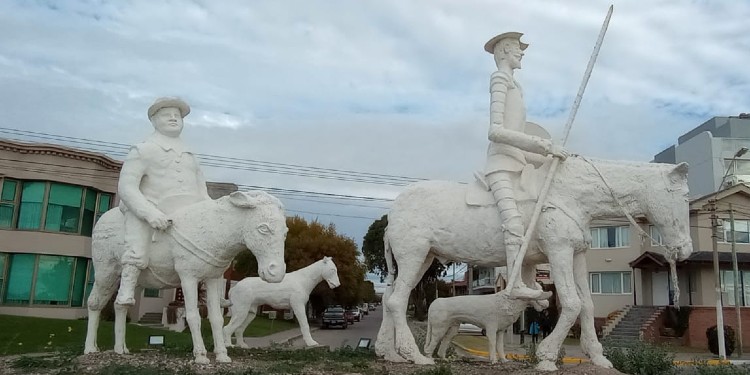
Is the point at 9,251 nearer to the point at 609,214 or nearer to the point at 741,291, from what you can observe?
the point at 609,214

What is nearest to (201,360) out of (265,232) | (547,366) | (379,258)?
(265,232)

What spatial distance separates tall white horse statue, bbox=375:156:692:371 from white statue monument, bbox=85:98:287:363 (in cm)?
162

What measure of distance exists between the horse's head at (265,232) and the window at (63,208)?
19753 millimetres

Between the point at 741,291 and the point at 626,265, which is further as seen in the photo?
the point at 626,265

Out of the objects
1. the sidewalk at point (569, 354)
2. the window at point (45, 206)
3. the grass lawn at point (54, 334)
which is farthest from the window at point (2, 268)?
the sidewalk at point (569, 354)

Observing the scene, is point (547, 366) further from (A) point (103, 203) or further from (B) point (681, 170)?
(A) point (103, 203)

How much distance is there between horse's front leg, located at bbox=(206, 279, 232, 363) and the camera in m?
7.82

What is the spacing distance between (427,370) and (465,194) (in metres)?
2.18

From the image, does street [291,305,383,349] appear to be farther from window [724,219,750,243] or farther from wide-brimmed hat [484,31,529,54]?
window [724,219,750,243]

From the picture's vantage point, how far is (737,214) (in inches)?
1146

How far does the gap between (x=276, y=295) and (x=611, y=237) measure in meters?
23.6

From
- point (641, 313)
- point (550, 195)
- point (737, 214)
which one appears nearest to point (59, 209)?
point (550, 195)

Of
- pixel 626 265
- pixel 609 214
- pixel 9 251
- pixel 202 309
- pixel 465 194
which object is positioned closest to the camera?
pixel 609 214

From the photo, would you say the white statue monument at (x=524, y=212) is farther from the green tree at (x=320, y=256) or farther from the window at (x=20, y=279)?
the green tree at (x=320, y=256)
